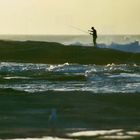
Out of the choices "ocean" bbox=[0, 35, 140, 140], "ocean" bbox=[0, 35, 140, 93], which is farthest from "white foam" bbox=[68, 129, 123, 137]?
"ocean" bbox=[0, 35, 140, 93]

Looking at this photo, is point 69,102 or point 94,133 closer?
point 94,133

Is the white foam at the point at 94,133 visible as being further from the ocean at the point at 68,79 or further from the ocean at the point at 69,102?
the ocean at the point at 68,79

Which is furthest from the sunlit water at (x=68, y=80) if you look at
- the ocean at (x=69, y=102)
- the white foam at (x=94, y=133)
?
the white foam at (x=94, y=133)

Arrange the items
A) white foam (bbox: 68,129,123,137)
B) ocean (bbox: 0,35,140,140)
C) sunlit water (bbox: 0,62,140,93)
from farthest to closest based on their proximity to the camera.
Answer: sunlit water (bbox: 0,62,140,93), ocean (bbox: 0,35,140,140), white foam (bbox: 68,129,123,137)

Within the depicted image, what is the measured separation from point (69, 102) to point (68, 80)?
11959 millimetres

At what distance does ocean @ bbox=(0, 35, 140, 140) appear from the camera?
68.2 ft

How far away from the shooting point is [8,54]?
2514 inches

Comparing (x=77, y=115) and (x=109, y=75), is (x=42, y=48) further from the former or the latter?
(x=77, y=115)

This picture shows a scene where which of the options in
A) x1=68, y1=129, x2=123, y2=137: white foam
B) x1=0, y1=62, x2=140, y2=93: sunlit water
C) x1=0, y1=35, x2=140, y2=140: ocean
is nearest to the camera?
x1=68, y1=129, x2=123, y2=137: white foam

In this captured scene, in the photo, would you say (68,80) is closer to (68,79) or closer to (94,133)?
(68,79)

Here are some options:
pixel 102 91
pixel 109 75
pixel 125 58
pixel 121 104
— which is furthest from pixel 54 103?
pixel 125 58

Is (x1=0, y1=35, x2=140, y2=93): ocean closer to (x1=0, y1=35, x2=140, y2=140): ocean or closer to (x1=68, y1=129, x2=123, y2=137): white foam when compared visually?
(x1=0, y1=35, x2=140, y2=140): ocean

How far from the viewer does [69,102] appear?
27.9 m

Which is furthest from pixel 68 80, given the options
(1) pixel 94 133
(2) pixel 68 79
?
(1) pixel 94 133
